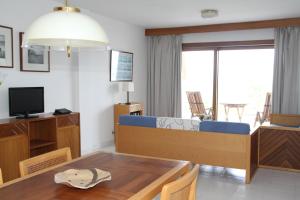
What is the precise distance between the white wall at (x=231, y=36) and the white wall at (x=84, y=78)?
1.21 m

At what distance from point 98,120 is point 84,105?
0.53 metres

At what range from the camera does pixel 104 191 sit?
5.40 feet

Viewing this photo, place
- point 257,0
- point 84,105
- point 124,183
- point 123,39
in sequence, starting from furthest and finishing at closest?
point 123,39 < point 84,105 < point 257,0 < point 124,183

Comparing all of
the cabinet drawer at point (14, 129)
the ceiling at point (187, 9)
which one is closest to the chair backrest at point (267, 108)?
the ceiling at point (187, 9)

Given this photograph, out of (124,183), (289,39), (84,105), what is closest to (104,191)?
(124,183)

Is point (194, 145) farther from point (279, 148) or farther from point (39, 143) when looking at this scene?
point (39, 143)

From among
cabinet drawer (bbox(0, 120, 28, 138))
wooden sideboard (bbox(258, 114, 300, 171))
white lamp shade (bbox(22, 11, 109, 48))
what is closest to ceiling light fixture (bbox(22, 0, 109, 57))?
white lamp shade (bbox(22, 11, 109, 48))

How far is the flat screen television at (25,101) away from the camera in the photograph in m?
3.88

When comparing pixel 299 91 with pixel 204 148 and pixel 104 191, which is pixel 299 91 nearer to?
pixel 204 148

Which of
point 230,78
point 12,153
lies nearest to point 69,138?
point 12,153

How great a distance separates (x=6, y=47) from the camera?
13.1ft

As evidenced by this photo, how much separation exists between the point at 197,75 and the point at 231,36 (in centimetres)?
119

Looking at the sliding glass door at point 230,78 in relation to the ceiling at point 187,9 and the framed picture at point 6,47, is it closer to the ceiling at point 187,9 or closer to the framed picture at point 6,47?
the ceiling at point 187,9

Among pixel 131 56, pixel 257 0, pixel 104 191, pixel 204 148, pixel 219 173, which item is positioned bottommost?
pixel 219 173
